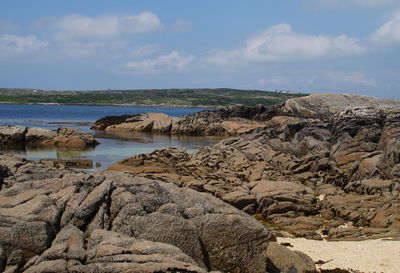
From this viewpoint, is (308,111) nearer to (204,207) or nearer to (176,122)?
(176,122)

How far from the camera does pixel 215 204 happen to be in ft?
39.4

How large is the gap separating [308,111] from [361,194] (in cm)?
4894

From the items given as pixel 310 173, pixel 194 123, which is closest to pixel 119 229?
pixel 310 173

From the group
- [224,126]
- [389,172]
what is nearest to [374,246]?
[389,172]

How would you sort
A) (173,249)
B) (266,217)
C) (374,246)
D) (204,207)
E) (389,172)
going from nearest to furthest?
1. (173,249)
2. (204,207)
3. (374,246)
4. (266,217)
5. (389,172)

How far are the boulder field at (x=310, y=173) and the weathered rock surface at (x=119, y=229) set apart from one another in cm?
762

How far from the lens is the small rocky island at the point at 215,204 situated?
31.5ft

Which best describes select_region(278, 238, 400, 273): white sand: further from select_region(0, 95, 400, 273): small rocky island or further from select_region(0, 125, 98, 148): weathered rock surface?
select_region(0, 125, 98, 148): weathered rock surface

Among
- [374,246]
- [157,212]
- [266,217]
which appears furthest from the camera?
[266,217]

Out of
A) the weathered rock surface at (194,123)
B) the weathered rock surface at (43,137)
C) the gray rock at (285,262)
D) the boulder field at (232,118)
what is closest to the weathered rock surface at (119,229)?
the gray rock at (285,262)

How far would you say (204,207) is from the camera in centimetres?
1161

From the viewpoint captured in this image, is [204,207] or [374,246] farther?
[374,246]

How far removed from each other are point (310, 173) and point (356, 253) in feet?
52.5

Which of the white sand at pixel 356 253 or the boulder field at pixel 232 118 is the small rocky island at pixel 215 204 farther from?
the boulder field at pixel 232 118
